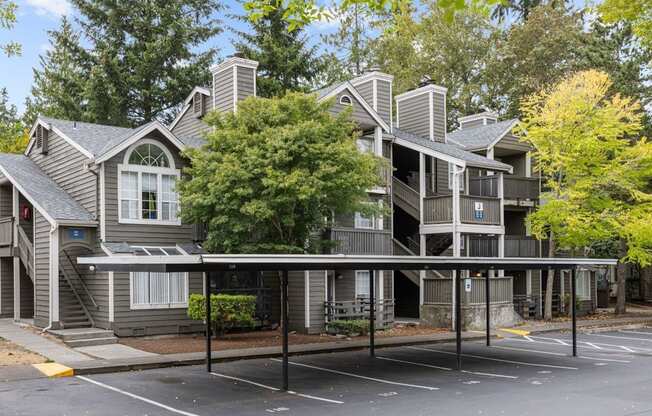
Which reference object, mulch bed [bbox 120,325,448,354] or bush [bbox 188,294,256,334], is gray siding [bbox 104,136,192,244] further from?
mulch bed [bbox 120,325,448,354]

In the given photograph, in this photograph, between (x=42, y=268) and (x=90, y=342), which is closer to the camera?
(x=90, y=342)

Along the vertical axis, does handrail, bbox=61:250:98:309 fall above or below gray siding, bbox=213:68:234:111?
below

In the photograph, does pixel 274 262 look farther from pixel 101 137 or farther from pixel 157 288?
pixel 101 137

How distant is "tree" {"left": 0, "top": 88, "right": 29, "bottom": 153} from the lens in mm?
37688

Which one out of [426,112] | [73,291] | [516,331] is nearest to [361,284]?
[516,331]

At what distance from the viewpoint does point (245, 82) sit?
2320cm

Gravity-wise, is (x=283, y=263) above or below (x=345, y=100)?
below

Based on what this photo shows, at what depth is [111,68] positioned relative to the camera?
37250 millimetres

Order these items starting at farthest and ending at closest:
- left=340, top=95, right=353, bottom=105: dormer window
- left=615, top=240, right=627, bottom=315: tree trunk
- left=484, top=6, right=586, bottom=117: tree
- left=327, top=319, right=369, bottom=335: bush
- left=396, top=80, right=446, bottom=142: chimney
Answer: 1. left=484, top=6, right=586, bottom=117: tree
2. left=615, top=240, right=627, bottom=315: tree trunk
3. left=396, top=80, right=446, bottom=142: chimney
4. left=340, top=95, right=353, bottom=105: dormer window
5. left=327, top=319, right=369, bottom=335: bush

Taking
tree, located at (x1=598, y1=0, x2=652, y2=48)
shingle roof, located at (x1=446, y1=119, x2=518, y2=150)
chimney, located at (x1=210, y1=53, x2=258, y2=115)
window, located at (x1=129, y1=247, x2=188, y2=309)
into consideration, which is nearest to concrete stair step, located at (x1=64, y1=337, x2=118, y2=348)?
Result: window, located at (x1=129, y1=247, x2=188, y2=309)

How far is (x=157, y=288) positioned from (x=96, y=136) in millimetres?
5516

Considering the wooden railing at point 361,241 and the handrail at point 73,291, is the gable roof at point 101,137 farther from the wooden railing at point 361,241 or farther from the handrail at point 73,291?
the wooden railing at point 361,241

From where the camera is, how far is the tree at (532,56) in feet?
146

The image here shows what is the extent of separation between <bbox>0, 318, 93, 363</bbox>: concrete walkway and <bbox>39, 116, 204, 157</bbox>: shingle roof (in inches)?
209
